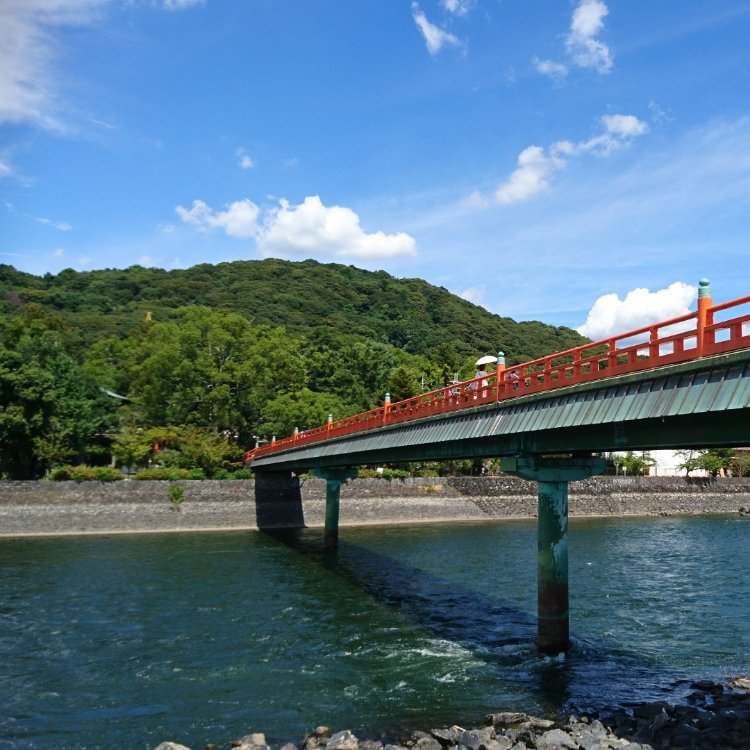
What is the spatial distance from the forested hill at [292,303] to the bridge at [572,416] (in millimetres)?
Answer: 104469

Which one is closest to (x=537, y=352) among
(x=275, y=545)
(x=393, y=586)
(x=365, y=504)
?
(x=365, y=504)

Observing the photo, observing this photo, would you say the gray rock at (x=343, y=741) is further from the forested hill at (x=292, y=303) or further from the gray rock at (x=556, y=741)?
the forested hill at (x=292, y=303)

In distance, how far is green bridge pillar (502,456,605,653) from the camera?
19391 millimetres

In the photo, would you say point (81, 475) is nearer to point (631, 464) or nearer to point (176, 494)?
point (176, 494)

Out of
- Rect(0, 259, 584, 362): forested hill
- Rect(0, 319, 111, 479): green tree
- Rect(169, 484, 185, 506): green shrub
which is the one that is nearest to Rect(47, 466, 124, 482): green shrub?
Rect(0, 319, 111, 479): green tree

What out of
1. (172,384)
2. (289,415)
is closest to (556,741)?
(289,415)

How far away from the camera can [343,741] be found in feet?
42.5

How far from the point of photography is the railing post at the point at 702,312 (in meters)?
12.9

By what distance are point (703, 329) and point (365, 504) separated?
49.8 m

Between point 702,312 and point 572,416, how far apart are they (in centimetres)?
462

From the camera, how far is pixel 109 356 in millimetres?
94750

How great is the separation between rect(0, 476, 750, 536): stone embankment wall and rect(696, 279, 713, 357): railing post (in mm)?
47220

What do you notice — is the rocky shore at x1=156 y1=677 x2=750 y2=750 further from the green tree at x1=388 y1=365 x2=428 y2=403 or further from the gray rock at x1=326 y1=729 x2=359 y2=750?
the green tree at x1=388 y1=365 x2=428 y2=403

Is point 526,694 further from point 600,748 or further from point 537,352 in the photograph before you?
point 537,352
